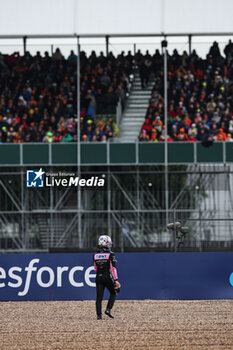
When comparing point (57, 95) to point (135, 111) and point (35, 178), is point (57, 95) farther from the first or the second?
point (35, 178)

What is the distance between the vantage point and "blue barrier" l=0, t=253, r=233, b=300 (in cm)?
2336

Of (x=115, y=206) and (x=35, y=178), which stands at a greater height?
(x=35, y=178)

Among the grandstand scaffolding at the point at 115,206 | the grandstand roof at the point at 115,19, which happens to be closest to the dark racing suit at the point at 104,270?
the grandstand scaffolding at the point at 115,206

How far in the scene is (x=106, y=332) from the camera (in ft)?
51.9

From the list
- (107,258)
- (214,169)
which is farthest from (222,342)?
(214,169)

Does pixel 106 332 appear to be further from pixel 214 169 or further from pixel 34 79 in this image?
pixel 34 79

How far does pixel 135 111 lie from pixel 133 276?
15.7 metres

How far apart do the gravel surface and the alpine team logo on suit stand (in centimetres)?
1158

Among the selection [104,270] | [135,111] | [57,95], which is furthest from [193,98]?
[104,270]

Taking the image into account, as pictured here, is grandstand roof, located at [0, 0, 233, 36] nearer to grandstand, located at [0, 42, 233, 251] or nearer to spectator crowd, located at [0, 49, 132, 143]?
grandstand, located at [0, 42, 233, 251]

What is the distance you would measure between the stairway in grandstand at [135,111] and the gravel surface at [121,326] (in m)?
14.8

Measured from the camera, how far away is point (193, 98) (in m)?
37.7

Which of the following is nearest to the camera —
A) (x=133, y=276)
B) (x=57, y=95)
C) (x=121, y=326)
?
(x=121, y=326)

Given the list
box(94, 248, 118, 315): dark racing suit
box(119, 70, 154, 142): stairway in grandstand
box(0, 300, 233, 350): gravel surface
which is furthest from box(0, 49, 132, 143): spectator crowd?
box(94, 248, 118, 315): dark racing suit
